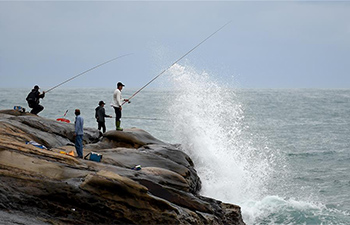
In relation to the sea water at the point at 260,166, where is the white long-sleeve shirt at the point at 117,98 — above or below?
above

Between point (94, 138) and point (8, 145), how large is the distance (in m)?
6.10

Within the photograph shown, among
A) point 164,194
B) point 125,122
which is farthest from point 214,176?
point 125,122

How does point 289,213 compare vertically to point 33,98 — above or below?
below

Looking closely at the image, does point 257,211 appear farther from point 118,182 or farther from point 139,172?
point 118,182

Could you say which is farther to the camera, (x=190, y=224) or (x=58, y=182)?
(x=190, y=224)

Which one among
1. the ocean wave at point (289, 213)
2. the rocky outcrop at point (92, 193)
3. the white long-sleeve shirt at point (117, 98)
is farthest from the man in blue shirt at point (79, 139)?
the ocean wave at point (289, 213)

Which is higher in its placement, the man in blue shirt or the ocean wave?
the man in blue shirt

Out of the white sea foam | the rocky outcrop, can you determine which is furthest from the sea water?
the rocky outcrop

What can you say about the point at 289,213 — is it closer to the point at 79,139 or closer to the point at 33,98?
the point at 79,139

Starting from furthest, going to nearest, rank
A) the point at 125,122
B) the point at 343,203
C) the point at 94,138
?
the point at 125,122 → the point at 343,203 → the point at 94,138

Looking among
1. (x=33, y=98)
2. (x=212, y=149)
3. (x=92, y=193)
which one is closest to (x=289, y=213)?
(x=212, y=149)

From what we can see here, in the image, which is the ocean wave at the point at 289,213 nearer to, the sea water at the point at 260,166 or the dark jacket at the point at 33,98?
the sea water at the point at 260,166

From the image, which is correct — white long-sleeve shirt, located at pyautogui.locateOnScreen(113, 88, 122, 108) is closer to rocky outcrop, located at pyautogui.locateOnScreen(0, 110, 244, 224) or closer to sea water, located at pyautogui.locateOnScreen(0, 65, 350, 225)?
sea water, located at pyautogui.locateOnScreen(0, 65, 350, 225)

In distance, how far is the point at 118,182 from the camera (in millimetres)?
9422
